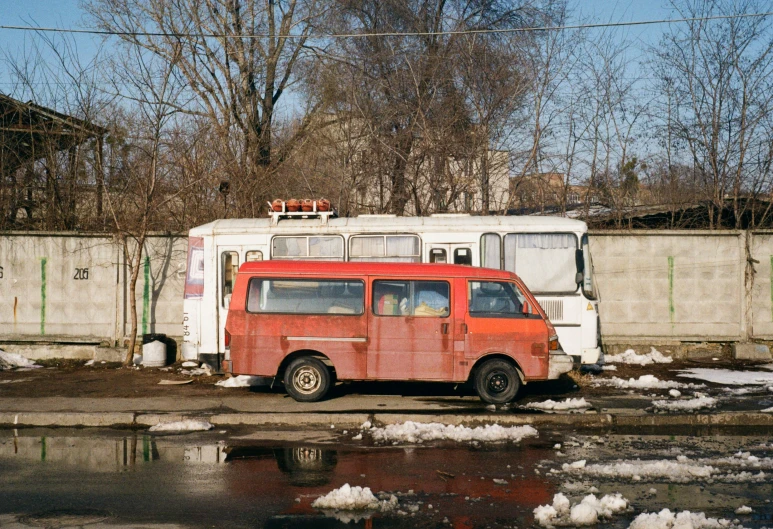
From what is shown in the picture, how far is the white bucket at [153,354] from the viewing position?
15.3 meters

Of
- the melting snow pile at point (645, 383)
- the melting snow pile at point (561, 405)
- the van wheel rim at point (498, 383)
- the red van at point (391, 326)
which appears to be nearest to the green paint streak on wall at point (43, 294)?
the red van at point (391, 326)

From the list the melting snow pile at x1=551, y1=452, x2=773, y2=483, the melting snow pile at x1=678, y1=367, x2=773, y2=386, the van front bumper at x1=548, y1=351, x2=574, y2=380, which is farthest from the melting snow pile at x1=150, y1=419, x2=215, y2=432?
the melting snow pile at x1=678, y1=367, x2=773, y2=386

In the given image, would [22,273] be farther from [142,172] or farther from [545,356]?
[545,356]

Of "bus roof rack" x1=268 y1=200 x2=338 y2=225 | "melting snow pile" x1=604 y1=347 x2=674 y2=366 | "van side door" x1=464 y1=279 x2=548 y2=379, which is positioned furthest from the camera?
"melting snow pile" x1=604 y1=347 x2=674 y2=366

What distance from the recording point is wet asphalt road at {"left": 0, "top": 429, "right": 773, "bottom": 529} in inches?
256

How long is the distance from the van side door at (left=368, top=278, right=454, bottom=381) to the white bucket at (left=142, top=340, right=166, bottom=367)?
581 centimetres

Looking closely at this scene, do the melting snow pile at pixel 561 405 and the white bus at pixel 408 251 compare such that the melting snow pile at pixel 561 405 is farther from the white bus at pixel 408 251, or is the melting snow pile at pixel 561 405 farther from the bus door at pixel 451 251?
the bus door at pixel 451 251

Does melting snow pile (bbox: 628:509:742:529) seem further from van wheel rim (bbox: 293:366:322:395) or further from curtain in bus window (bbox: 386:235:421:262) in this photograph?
curtain in bus window (bbox: 386:235:421:262)

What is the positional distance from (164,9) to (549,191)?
1218 centimetres

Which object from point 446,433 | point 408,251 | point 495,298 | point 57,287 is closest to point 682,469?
point 446,433

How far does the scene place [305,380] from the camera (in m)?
11.7

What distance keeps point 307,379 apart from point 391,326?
155cm

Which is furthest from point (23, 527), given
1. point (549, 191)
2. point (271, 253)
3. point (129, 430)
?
point (549, 191)

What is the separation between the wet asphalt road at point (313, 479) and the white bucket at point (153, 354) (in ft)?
16.5
